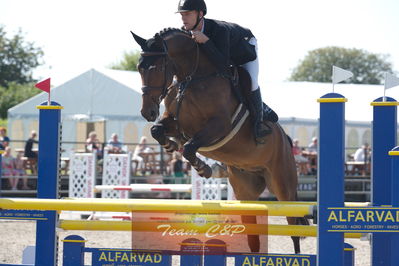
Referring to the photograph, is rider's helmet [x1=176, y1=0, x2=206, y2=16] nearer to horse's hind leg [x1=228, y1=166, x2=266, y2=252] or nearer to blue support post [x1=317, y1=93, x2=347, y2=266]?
horse's hind leg [x1=228, y1=166, x2=266, y2=252]

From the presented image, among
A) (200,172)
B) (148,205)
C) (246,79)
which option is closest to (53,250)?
(148,205)

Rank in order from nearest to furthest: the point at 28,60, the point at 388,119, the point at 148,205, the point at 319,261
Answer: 1. the point at 319,261
2. the point at 148,205
3. the point at 388,119
4. the point at 28,60

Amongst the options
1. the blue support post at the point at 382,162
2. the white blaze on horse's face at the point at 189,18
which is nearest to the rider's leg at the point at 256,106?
the white blaze on horse's face at the point at 189,18

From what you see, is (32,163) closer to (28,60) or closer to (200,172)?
(200,172)

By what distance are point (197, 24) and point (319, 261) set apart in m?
2.14

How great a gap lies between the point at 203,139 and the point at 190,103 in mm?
329

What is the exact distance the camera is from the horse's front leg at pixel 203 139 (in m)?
4.65

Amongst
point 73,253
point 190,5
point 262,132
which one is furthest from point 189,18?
point 73,253

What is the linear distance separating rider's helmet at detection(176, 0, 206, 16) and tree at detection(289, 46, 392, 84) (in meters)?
62.0

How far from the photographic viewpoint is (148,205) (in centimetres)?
367

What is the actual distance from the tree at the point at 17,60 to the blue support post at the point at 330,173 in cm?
4217

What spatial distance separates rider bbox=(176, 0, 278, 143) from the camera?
15.8 ft

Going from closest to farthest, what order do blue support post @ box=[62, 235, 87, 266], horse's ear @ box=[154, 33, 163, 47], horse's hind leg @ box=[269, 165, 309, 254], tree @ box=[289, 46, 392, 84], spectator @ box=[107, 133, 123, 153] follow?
blue support post @ box=[62, 235, 87, 266] < horse's ear @ box=[154, 33, 163, 47] < horse's hind leg @ box=[269, 165, 309, 254] < spectator @ box=[107, 133, 123, 153] < tree @ box=[289, 46, 392, 84]

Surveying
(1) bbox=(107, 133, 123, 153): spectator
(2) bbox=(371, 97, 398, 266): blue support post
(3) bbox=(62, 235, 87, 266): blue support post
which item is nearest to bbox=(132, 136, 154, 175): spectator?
(1) bbox=(107, 133, 123, 153): spectator
